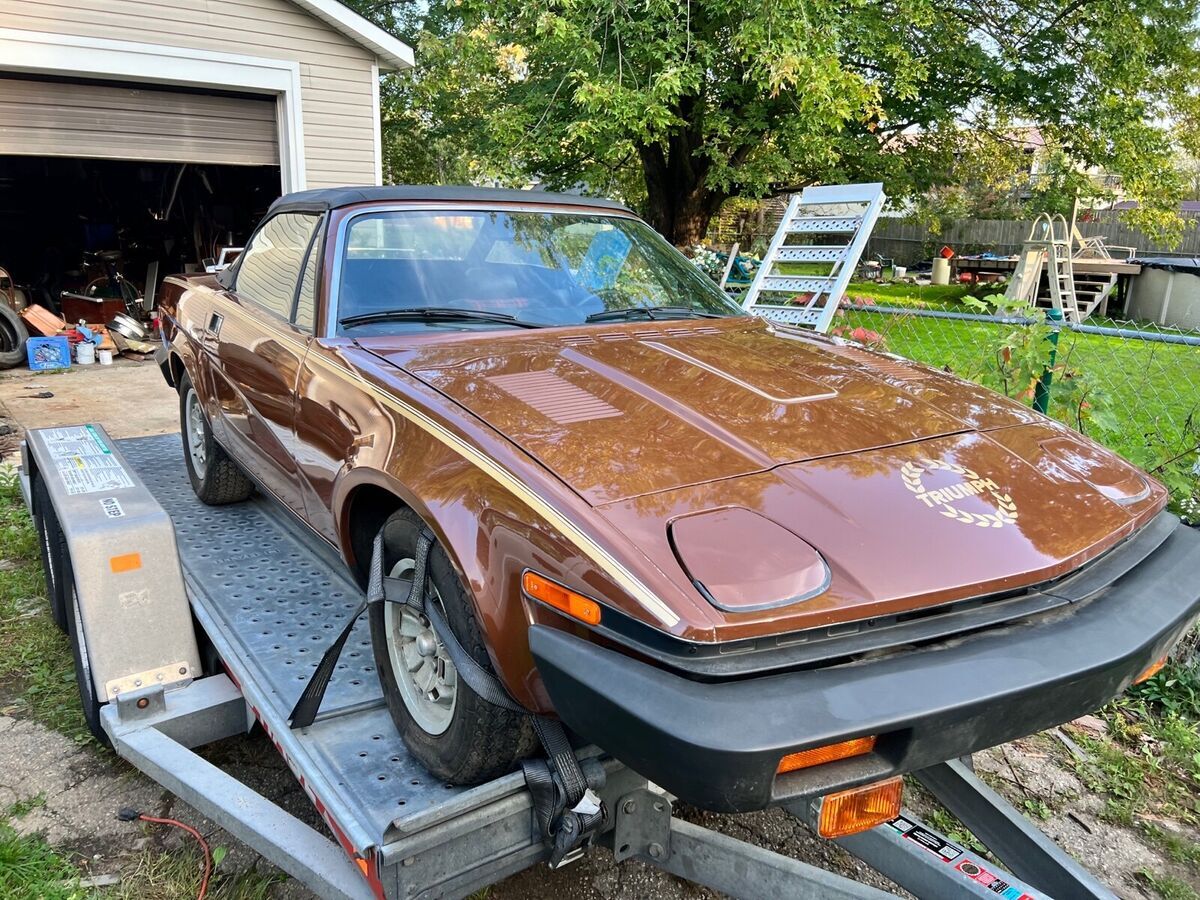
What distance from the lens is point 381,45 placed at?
10.2m

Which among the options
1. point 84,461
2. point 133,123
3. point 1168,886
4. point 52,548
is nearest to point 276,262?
point 84,461

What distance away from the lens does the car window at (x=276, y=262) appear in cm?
327

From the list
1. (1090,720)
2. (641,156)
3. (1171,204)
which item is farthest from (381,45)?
(1171,204)

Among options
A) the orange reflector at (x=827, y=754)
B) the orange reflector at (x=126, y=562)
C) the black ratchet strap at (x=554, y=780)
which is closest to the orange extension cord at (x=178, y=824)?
the orange reflector at (x=126, y=562)

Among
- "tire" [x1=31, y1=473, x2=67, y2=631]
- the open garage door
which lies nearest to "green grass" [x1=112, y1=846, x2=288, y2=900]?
"tire" [x1=31, y1=473, x2=67, y2=631]

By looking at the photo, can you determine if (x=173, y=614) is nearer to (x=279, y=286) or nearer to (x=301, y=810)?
(x=301, y=810)

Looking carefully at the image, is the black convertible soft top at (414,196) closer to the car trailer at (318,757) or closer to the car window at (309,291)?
the car window at (309,291)

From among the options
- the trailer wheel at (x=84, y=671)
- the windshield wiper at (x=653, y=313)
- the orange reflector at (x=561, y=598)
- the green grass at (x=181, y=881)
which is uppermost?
the windshield wiper at (x=653, y=313)

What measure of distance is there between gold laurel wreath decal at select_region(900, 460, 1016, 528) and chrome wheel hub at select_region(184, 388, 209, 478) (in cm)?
340

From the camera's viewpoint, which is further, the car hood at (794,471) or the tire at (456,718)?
the tire at (456,718)

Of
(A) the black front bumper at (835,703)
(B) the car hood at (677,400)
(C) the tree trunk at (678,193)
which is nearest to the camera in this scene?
(A) the black front bumper at (835,703)

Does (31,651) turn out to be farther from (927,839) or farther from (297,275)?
(927,839)

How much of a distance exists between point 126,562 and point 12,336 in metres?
9.29

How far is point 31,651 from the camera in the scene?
3590 millimetres
